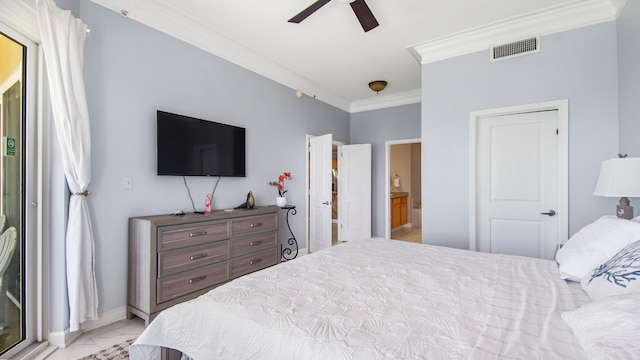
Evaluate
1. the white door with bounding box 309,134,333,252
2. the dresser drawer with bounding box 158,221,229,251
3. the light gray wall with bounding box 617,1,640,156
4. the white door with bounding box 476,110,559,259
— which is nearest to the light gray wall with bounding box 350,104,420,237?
the white door with bounding box 309,134,333,252

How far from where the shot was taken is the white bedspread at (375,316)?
887 mm

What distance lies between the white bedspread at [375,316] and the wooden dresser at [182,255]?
115cm

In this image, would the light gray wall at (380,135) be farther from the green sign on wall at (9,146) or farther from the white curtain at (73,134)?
the green sign on wall at (9,146)

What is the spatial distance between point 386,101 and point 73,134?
178 inches

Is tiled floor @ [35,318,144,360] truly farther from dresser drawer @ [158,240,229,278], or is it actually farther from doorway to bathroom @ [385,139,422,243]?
doorway to bathroom @ [385,139,422,243]

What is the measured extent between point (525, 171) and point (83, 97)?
3945mm

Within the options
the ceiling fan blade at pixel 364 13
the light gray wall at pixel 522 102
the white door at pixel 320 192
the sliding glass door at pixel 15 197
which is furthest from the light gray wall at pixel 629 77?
the sliding glass door at pixel 15 197

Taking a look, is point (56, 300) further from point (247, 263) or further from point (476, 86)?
point (476, 86)

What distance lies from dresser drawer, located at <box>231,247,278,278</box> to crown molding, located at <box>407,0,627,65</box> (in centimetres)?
293

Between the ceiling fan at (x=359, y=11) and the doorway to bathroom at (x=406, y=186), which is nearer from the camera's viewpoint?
the ceiling fan at (x=359, y=11)

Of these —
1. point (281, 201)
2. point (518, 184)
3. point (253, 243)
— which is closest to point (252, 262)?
point (253, 243)

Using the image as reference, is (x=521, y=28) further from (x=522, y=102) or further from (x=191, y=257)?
(x=191, y=257)

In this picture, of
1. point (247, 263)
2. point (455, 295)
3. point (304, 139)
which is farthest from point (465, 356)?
point (304, 139)

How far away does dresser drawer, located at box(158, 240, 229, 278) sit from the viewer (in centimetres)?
233
